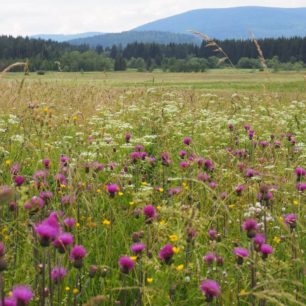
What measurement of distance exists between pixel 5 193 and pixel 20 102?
286 inches

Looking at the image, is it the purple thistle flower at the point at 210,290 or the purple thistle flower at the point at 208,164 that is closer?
the purple thistle flower at the point at 210,290

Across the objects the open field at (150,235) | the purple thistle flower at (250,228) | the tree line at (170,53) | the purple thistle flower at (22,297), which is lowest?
the open field at (150,235)

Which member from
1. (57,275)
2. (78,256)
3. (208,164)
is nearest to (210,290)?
(78,256)

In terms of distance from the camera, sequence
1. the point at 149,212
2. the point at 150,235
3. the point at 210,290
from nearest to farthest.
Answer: the point at 210,290 → the point at 149,212 → the point at 150,235

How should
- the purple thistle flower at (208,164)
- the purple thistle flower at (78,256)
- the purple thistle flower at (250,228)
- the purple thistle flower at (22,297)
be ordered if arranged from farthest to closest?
the purple thistle flower at (208,164)
the purple thistle flower at (250,228)
the purple thistle flower at (78,256)
the purple thistle flower at (22,297)

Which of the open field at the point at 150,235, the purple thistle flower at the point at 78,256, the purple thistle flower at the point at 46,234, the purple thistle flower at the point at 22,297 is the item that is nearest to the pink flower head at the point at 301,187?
the open field at the point at 150,235

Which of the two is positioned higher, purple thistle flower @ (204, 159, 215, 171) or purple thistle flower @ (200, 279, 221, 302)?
purple thistle flower @ (204, 159, 215, 171)

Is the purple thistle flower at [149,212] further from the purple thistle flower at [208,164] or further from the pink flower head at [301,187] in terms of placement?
the purple thistle flower at [208,164]

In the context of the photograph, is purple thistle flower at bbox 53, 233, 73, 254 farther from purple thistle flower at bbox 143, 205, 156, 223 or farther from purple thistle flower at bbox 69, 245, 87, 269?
purple thistle flower at bbox 143, 205, 156, 223

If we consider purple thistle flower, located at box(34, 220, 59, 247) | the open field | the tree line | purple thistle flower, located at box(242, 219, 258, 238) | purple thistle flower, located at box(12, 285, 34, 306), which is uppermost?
the tree line

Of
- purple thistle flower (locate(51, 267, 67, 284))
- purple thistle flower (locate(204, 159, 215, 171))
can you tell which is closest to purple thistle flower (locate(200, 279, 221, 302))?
purple thistle flower (locate(51, 267, 67, 284))

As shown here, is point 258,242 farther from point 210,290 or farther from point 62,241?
point 62,241

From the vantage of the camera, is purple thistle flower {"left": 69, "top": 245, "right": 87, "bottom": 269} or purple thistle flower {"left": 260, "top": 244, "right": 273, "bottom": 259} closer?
purple thistle flower {"left": 69, "top": 245, "right": 87, "bottom": 269}

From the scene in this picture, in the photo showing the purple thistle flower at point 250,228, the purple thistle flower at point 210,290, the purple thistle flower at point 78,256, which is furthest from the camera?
the purple thistle flower at point 250,228
